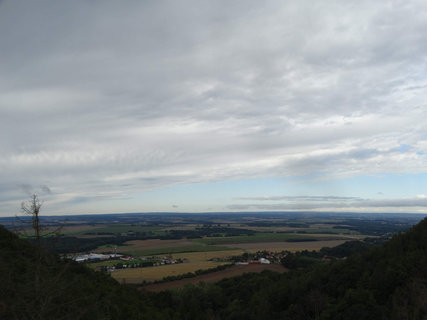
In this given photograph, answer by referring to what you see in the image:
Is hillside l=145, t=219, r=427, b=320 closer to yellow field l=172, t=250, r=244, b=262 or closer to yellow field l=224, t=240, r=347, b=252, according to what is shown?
yellow field l=172, t=250, r=244, b=262

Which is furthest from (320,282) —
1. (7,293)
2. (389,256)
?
(7,293)

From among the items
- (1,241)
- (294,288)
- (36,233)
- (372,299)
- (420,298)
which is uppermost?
(36,233)

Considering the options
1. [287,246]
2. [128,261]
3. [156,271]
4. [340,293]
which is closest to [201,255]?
[128,261]

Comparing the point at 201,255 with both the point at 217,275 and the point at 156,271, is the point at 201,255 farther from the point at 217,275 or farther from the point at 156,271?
the point at 217,275

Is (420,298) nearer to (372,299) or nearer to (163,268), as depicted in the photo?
(372,299)

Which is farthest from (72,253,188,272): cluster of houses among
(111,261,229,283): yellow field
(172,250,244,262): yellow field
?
(111,261,229,283): yellow field

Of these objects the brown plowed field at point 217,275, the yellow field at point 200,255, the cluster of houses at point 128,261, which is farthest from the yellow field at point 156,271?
the yellow field at point 200,255
